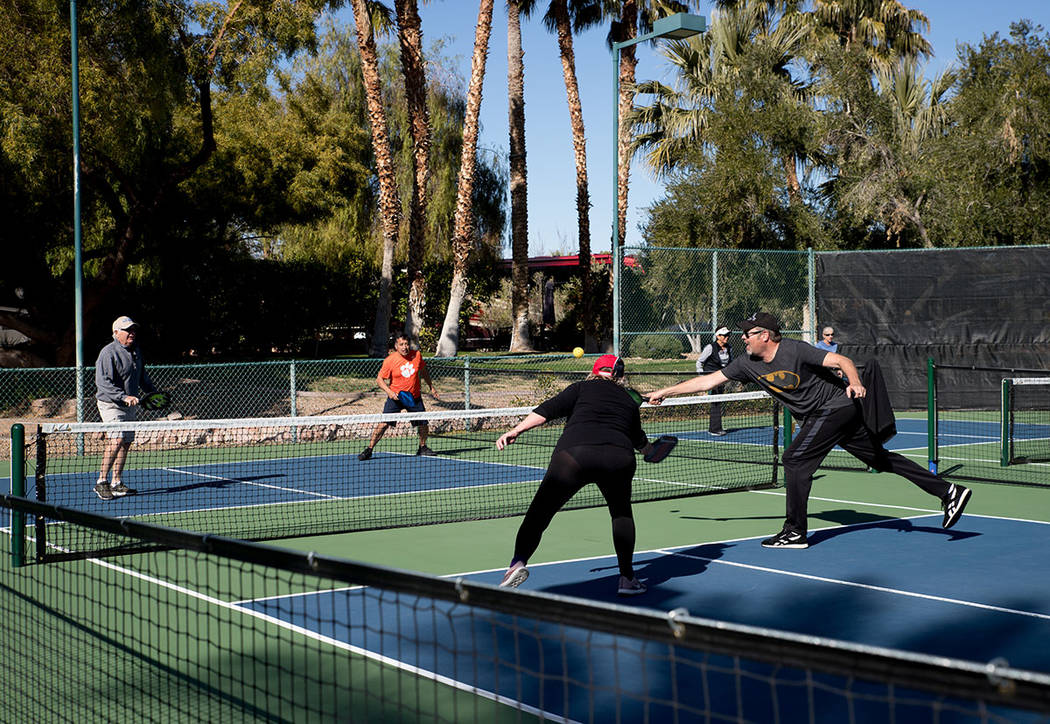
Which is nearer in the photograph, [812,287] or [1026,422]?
[1026,422]

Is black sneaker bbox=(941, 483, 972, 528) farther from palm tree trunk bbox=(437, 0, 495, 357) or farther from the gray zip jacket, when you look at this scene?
palm tree trunk bbox=(437, 0, 495, 357)

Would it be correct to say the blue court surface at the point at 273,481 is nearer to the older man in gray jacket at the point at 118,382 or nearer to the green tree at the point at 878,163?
the older man in gray jacket at the point at 118,382

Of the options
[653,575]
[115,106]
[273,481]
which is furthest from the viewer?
[115,106]

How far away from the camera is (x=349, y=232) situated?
38688mm

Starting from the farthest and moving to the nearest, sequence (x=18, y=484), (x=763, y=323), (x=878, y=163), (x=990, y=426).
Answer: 1. (x=878, y=163)
2. (x=990, y=426)
3. (x=763, y=323)
4. (x=18, y=484)

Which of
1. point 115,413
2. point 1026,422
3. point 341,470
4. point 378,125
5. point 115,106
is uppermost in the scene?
point 378,125

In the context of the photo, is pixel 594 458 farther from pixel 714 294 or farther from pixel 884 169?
pixel 884 169

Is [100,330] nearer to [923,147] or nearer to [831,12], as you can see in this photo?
[923,147]

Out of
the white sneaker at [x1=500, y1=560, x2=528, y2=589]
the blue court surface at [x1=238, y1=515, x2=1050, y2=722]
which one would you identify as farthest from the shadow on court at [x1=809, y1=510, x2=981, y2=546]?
the white sneaker at [x1=500, y1=560, x2=528, y2=589]

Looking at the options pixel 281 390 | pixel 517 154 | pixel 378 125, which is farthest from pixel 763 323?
pixel 517 154

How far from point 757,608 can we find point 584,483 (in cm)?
135

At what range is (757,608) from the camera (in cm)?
693

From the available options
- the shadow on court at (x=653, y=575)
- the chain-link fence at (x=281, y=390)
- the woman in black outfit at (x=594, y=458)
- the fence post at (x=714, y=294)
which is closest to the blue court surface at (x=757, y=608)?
the shadow on court at (x=653, y=575)

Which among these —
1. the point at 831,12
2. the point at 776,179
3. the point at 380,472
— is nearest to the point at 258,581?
the point at 380,472
